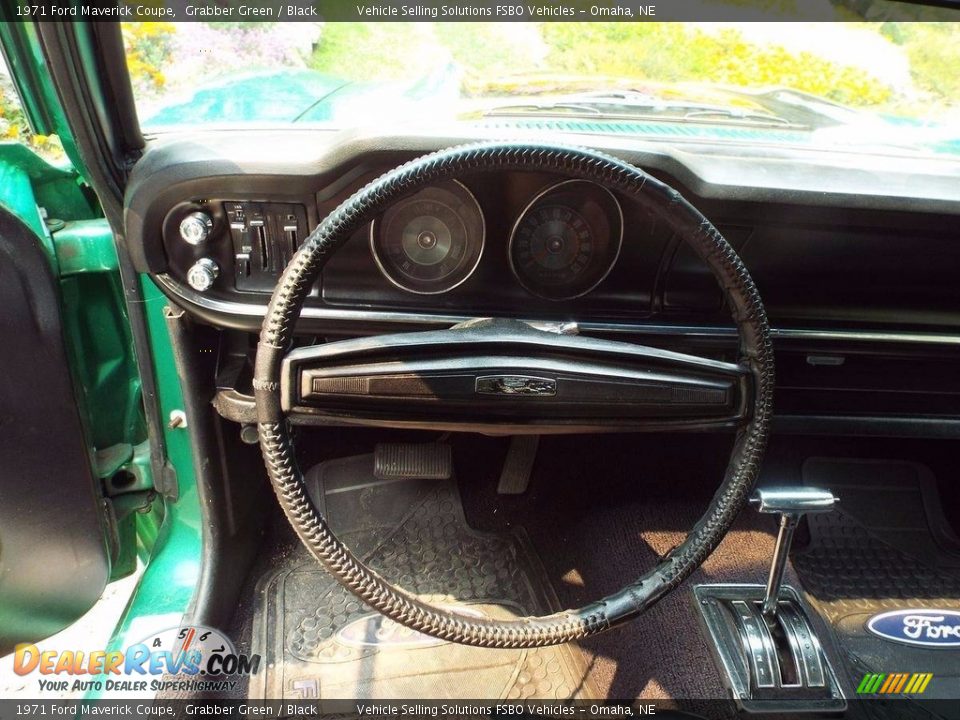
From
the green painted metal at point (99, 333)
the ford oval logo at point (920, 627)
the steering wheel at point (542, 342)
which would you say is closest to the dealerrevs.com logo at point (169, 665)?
the green painted metal at point (99, 333)

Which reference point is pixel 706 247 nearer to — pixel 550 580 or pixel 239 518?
pixel 550 580

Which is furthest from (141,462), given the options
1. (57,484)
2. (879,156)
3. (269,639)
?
(879,156)

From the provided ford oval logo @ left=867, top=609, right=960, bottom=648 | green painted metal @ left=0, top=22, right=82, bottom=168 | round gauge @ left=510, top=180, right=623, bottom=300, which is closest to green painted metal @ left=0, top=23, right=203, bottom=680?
green painted metal @ left=0, top=22, right=82, bottom=168

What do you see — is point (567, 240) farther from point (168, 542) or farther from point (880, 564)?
point (880, 564)

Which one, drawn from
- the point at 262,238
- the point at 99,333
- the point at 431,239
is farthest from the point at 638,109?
the point at 99,333

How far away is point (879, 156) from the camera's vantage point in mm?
1575

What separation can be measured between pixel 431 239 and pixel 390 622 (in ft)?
3.25

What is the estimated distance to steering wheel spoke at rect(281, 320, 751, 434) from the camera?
1.13m

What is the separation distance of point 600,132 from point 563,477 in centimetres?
101

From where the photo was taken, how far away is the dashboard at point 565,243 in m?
1.26

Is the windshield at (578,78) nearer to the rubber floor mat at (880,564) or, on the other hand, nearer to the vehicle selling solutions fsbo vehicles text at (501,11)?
the vehicle selling solutions fsbo vehicles text at (501,11)

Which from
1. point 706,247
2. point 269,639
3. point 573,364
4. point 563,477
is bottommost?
point 269,639

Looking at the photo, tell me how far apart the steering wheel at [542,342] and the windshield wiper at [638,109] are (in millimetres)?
620

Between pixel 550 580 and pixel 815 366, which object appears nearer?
pixel 815 366
